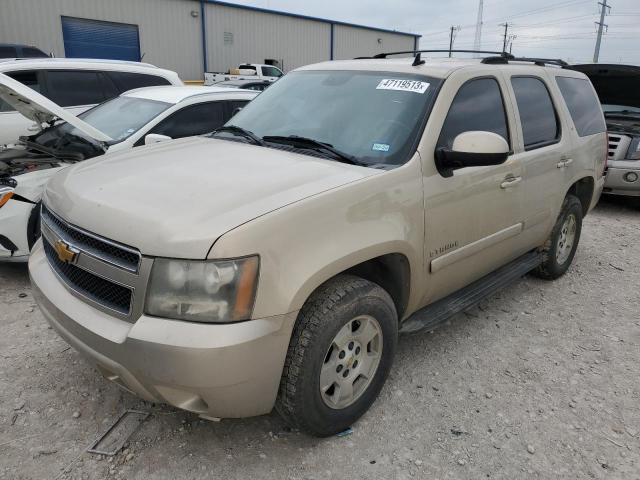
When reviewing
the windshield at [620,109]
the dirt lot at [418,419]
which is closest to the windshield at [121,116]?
the dirt lot at [418,419]

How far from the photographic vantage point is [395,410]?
2.86 m

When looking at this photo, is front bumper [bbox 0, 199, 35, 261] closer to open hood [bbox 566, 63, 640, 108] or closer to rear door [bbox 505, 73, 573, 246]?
rear door [bbox 505, 73, 573, 246]

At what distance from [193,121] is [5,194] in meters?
2.11

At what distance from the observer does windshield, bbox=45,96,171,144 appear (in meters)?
5.20

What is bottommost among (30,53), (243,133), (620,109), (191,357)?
(191,357)

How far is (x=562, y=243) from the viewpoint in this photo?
475 cm

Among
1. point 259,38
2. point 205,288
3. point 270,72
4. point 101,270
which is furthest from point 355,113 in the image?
point 259,38

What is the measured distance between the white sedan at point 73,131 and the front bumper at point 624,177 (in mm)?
5228

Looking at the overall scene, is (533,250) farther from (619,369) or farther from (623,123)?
(623,123)

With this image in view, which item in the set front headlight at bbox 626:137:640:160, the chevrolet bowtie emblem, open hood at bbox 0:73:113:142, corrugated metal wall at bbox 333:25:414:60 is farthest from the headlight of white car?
corrugated metal wall at bbox 333:25:414:60

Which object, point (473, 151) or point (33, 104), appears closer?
point (473, 151)

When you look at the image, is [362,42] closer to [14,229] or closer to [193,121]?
[193,121]

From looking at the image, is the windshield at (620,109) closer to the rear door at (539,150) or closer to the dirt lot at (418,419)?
the rear door at (539,150)

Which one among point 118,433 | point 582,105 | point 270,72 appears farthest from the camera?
point 270,72
